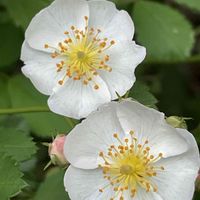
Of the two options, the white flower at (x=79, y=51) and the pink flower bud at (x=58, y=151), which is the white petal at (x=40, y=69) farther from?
the pink flower bud at (x=58, y=151)

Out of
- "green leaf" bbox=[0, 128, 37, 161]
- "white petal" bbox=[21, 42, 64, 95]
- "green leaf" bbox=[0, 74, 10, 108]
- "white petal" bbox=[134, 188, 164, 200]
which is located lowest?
"green leaf" bbox=[0, 74, 10, 108]

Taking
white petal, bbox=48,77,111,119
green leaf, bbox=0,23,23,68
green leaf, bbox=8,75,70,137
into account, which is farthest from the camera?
green leaf, bbox=0,23,23,68

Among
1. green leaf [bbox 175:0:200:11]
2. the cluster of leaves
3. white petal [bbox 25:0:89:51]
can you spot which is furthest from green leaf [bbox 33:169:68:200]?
green leaf [bbox 175:0:200:11]

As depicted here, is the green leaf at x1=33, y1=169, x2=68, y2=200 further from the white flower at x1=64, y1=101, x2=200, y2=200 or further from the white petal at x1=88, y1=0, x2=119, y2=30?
the white petal at x1=88, y1=0, x2=119, y2=30

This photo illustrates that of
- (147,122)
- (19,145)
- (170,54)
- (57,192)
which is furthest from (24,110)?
(170,54)

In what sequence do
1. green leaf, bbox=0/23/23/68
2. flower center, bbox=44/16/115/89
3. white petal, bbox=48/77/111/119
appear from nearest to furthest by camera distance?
white petal, bbox=48/77/111/119 → flower center, bbox=44/16/115/89 → green leaf, bbox=0/23/23/68

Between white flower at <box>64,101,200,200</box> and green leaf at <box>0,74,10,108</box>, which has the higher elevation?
white flower at <box>64,101,200,200</box>

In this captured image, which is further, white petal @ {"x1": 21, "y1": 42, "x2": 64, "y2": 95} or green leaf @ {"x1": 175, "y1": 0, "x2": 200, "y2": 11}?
green leaf @ {"x1": 175, "y1": 0, "x2": 200, "y2": 11}
